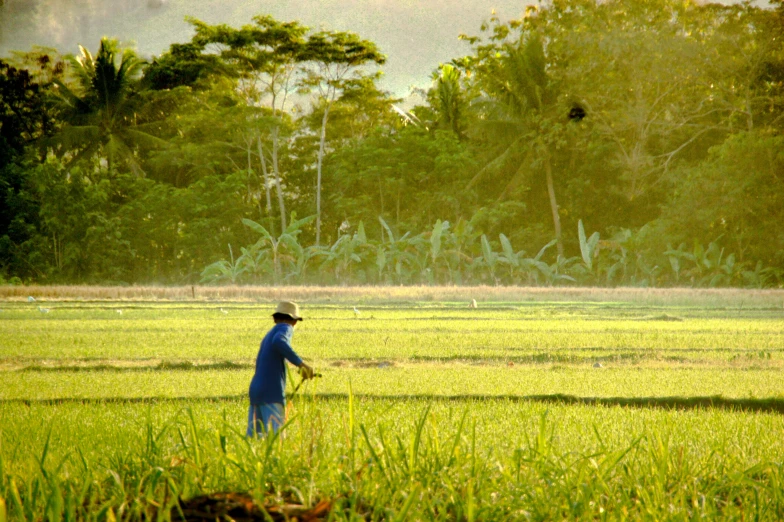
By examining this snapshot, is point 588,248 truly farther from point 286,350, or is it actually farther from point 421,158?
point 286,350

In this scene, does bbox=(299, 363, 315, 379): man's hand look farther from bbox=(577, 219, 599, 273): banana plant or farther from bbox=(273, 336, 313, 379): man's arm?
bbox=(577, 219, 599, 273): banana plant

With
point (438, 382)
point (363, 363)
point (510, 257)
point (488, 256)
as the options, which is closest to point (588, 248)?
point (510, 257)

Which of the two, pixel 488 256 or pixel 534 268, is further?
pixel 534 268

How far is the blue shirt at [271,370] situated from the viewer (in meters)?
4.64

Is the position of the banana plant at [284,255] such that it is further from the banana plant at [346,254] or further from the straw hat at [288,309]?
the straw hat at [288,309]

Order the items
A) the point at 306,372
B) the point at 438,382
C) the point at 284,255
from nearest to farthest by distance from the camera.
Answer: the point at 306,372
the point at 438,382
the point at 284,255

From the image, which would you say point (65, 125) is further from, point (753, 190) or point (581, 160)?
point (753, 190)

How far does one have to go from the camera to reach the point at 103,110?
37.4m

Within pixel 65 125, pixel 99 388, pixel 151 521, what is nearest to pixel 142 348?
pixel 99 388

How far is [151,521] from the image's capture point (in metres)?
2.57

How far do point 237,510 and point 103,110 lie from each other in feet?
123

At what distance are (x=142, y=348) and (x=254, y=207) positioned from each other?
2544 centimetres

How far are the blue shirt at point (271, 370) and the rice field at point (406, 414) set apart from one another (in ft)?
0.85

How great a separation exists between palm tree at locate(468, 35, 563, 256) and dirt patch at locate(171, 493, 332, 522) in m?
31.4
